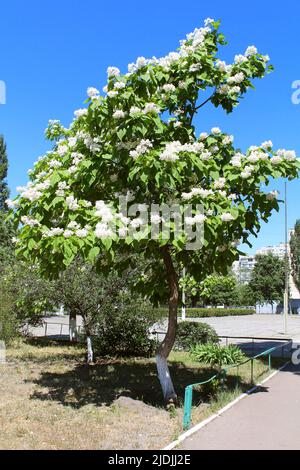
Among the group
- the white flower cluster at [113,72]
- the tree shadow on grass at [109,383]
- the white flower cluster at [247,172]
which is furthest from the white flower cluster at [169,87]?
the tree shadow on grass at [109,383]

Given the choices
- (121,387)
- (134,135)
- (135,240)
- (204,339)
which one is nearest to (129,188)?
(134,135)

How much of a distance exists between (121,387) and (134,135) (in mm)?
6020

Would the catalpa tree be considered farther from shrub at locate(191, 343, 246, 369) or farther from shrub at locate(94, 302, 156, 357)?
shrub at locate(94, 302, 156, 357)

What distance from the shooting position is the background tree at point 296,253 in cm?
8200

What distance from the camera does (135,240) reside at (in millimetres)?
7418

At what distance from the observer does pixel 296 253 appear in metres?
82.9

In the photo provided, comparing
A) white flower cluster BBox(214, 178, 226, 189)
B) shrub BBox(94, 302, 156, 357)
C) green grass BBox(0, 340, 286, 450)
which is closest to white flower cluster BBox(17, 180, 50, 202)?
white flower cluster BBox(214, 178, 226, 189)

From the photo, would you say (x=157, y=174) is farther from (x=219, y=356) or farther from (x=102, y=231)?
(x=219, y=356)

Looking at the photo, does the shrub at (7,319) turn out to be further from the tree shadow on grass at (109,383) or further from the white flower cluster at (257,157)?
the white flower cluster at (257,157)

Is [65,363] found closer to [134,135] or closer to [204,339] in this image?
[204,339]

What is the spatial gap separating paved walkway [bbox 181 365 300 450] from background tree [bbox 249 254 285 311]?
68305 mm

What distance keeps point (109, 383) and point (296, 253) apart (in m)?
75.6

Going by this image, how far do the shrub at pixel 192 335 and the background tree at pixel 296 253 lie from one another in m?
66.2

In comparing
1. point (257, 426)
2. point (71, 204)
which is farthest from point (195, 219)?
point (257, 426)
